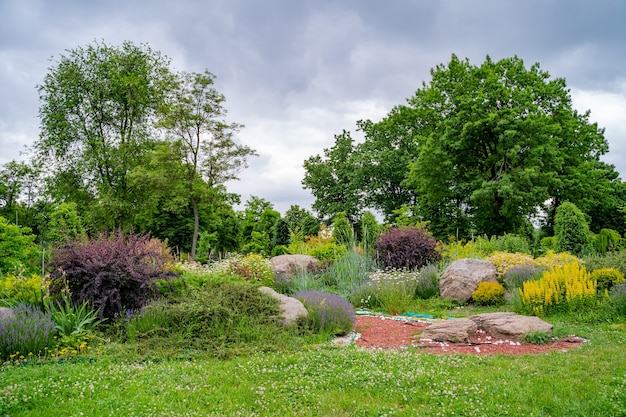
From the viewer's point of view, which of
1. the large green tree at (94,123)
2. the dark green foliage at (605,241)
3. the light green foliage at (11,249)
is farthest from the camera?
the large green tree at (94,123)

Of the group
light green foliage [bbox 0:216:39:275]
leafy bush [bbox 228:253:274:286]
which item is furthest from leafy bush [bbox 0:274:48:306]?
leafy bush [bbox 228:253:274:286]

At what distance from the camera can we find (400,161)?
28.7 m

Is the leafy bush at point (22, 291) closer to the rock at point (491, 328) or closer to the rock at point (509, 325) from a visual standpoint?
the rock at point (491, 328)

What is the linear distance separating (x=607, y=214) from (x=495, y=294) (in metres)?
22.2

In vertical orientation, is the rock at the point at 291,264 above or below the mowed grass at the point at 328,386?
above

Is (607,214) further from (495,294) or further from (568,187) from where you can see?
(495,294)

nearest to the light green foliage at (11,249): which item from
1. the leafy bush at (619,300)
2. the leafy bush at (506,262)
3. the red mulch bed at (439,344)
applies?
the red mulch bed at (439,344)

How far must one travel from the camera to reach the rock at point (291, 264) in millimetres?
12874

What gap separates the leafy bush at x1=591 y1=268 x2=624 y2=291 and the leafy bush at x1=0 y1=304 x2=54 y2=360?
9578mm

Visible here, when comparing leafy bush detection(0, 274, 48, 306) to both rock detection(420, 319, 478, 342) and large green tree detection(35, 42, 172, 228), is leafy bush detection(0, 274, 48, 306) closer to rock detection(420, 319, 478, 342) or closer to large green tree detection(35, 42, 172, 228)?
rock detection(420, 319, 478, 342)

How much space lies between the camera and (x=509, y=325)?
6.88 metres

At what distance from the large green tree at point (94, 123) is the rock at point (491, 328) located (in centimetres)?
2063

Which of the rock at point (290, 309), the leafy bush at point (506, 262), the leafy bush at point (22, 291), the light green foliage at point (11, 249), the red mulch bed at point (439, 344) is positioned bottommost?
the red mulch bed at point (439, 344)

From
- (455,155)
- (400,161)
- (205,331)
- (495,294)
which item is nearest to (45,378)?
(205,331)
